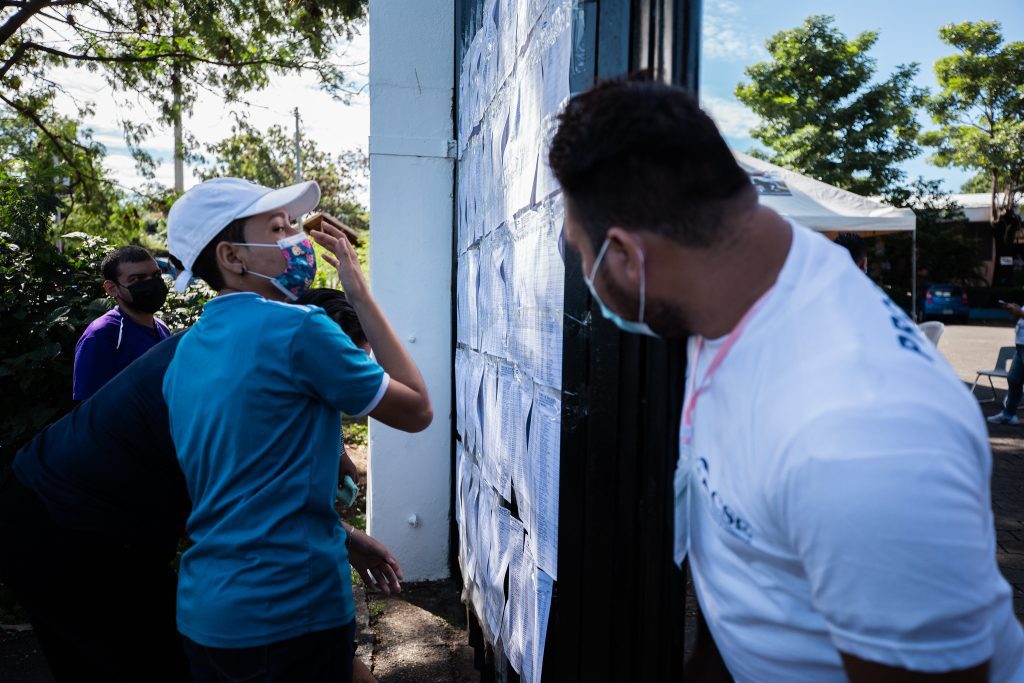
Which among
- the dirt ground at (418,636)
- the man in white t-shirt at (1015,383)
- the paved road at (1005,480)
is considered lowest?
the dirt ground at (418,636)

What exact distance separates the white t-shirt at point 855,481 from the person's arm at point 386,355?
1.07 m

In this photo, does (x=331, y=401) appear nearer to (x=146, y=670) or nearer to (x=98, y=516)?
(x=98, y=516)

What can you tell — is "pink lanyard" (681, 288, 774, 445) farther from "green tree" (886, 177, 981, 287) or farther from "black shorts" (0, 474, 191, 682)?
"green tree" (886, 177, 981, 287)

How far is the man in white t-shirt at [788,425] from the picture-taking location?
2.71ft

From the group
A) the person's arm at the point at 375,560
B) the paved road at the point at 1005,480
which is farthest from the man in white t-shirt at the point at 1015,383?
the person's arm at the point at 375,560

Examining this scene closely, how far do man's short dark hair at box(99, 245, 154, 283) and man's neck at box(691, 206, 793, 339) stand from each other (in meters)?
4.08

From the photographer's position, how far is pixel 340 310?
320 cm

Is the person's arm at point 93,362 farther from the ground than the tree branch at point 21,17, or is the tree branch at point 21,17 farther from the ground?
the tree branch at point 21,17

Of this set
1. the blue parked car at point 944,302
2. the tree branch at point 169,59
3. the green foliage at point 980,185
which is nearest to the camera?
the green foliage at point 980,185

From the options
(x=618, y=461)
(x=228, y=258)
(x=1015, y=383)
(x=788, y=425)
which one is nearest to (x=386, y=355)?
(x=228, y=258)

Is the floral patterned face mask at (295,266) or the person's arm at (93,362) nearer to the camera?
the floral patterned face mask at (295,266)

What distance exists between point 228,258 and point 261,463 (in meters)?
0.57

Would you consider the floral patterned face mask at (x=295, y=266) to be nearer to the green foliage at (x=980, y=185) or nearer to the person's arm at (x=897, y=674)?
the person's arm at (x=897, y=674)

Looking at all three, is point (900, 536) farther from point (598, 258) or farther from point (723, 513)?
point (598, 258)
